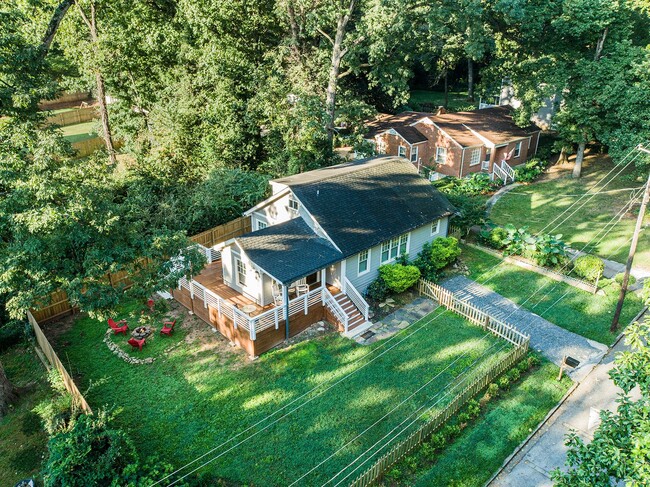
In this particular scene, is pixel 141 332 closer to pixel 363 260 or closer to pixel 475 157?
pixel 363 260

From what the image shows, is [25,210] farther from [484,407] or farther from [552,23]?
[552,23]

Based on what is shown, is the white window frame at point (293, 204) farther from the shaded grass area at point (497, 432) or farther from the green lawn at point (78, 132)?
the green lawn at point (78, 132)

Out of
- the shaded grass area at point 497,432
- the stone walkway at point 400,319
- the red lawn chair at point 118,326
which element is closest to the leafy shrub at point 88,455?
the red lawn chair at point 118,326

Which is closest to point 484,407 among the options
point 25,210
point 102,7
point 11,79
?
point 25,210

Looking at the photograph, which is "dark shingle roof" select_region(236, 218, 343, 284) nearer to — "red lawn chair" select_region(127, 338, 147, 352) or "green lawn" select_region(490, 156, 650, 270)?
"red lawn chair" select_region(127, 338, 147, 352)

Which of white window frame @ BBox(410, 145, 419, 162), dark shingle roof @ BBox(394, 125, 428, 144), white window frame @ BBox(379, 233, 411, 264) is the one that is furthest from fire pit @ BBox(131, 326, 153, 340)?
white window frame @ BBox(410, 145, 419, 162)

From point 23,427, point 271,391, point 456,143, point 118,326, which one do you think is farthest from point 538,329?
point 23,427
